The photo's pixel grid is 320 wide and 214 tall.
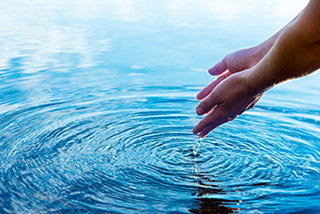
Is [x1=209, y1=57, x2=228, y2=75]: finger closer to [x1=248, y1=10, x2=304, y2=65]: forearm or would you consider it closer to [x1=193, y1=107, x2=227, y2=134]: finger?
[x1=248, y1=10, x2=304, y2=65]: forearm

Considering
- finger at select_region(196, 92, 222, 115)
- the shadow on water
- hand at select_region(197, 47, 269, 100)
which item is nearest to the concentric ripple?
the shadow on water

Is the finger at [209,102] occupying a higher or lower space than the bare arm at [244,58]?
lower

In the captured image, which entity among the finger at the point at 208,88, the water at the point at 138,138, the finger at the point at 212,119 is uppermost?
the finger at the point at 208,88

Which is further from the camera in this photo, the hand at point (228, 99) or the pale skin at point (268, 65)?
the hand at point (228, 99)

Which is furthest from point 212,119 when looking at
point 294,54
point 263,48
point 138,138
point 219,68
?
point 138,138

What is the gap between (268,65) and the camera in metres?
2.55

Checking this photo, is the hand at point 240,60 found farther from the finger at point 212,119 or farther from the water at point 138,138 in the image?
the water at point 138,138

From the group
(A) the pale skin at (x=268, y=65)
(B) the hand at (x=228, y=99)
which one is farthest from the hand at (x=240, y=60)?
(B) the hand at (x=228, y=99)

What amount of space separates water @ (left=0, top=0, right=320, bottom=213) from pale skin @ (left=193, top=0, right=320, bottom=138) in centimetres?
51

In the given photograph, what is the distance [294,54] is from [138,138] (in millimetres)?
1760

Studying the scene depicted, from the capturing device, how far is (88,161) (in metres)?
3.30

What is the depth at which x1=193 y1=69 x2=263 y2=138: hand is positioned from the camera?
Result: 2.74 m

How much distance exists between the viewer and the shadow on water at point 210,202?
2.68 meters

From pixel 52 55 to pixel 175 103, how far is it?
293 centimetres
